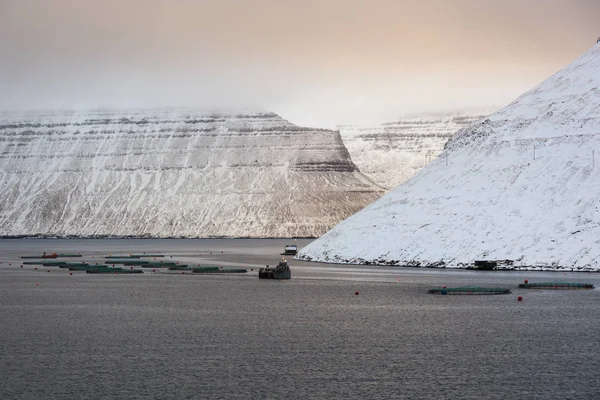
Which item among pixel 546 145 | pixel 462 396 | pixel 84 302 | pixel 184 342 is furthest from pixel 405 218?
pixel 462 396

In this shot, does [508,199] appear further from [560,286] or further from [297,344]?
[297,344]

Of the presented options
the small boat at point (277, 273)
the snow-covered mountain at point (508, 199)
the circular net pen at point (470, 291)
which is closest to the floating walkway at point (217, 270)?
the small boat at point (277, 273)

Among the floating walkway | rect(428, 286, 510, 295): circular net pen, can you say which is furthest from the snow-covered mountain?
rect(428, 286, 510, 295): circular net pen

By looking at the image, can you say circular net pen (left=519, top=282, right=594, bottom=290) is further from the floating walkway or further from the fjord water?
the floating walkway

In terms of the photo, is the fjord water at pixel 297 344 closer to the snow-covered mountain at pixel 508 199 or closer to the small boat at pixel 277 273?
the small boat at pixel 277 273

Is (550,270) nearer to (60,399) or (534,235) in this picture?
(534,235)

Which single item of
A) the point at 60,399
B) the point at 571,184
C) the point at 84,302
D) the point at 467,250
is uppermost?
the point at 571,184

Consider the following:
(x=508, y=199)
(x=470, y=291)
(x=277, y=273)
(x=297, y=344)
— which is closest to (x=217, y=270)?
(x=277, y=273)
